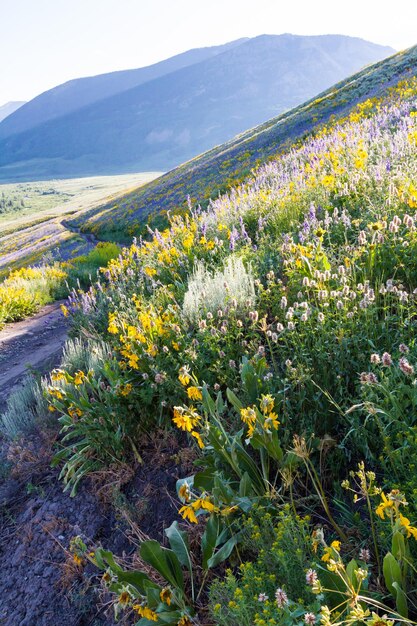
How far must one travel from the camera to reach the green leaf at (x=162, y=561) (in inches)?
95.3

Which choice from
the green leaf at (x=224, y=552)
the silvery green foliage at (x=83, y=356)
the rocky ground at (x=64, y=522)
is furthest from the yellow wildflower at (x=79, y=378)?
the green leaf at (x=224, y=552)

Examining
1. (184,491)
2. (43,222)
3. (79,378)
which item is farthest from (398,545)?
(43,222)

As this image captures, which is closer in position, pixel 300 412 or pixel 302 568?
pixel 302 568

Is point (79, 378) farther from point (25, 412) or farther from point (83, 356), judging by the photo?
point (25, 412)

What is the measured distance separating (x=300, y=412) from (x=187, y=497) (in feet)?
3.46

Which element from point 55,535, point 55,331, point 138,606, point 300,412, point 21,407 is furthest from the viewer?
point 55,331

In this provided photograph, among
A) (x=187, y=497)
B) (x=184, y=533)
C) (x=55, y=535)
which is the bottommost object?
(x=55, y=535)

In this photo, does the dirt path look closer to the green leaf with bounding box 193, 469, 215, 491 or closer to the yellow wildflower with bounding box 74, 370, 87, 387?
the yellow wildflower with bounding box 74, 370, 87, 387

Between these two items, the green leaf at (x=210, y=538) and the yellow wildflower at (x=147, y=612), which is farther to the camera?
the green leaf at (x=210, y=538)

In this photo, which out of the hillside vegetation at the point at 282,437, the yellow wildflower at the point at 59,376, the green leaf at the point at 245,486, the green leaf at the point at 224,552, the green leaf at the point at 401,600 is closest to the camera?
the green leaf at the point at 401,600

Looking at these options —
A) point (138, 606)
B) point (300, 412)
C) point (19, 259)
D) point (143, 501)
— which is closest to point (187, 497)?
point (138, 606)

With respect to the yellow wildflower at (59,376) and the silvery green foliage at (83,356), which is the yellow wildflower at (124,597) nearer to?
the yellow wildflower at (59,376)

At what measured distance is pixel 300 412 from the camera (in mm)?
2857

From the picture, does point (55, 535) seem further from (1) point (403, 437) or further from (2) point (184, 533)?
(1) point (403, 437)
